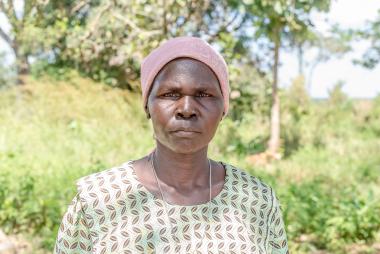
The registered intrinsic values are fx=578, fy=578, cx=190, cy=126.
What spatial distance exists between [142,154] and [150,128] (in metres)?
2.19

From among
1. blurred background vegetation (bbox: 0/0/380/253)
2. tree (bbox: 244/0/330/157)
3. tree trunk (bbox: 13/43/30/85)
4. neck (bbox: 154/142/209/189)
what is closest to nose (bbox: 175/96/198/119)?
neck (bbox: 154/142/209/189)

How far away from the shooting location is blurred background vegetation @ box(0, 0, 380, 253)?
4430mm

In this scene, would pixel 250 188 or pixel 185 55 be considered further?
pixel 250 188

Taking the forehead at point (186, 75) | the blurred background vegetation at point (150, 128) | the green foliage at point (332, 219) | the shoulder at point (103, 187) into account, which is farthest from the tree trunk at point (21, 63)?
the forehead at point (186, 75)

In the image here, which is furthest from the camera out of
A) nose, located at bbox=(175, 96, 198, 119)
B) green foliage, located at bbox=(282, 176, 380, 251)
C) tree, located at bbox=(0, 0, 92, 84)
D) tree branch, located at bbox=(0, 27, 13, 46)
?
tree branch, located at bbox=(0, 27, 13, 46)

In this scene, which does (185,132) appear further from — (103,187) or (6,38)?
(6,38)

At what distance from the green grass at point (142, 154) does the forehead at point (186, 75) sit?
3009 millimetres

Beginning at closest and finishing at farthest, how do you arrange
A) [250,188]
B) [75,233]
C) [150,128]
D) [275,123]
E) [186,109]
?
[186,109] → [75,233] → [250,188] → [275,123] → [150,128]

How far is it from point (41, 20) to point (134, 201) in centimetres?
912

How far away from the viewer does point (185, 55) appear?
128 centimetres

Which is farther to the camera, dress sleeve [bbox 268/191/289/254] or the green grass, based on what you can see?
the green grass

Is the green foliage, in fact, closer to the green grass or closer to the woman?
the green grass

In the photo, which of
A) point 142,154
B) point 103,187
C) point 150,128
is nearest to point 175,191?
point 103,187

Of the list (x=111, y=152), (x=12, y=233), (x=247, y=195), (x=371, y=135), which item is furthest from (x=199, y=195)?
(x=371, y=135)
